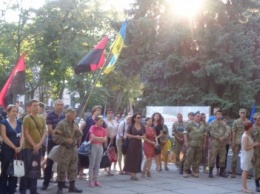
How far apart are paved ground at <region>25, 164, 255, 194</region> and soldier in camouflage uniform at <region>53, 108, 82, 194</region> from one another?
526mm

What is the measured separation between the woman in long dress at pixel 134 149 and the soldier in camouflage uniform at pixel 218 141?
88.2 inches

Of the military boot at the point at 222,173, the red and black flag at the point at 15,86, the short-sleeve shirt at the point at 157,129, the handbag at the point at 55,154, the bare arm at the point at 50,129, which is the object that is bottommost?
the military boot at the point at 222,173

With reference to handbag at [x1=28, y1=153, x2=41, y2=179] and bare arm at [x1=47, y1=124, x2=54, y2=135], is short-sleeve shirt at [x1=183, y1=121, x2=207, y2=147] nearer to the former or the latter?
bare arm at [x1=47, y1=124, x2=54, y2=135]

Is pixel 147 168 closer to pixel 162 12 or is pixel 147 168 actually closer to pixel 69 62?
pixel 162 12

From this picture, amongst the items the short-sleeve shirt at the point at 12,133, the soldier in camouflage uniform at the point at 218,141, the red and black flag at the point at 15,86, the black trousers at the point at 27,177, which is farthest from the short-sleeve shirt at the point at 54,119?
the soldier in camouflage uniform at the point at 218,141

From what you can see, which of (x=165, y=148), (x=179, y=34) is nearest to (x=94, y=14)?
(x=179, y=34)

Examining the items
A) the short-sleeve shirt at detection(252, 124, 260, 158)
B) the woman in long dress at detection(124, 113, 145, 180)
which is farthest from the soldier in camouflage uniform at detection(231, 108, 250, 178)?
the woman in long dress at detection(124, 113, 145, 180)

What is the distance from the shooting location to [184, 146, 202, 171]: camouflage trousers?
10836 mm

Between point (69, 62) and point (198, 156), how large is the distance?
1684 centimetres

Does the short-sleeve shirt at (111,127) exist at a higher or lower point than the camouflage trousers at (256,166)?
higher

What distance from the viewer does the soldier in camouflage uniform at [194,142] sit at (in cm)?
1083

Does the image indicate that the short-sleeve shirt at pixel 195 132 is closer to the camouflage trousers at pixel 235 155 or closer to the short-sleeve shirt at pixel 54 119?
the camouflage trousers at pixel 235 155

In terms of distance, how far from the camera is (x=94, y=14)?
98.9ft

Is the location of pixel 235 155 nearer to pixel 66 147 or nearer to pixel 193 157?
pixel 193 157
